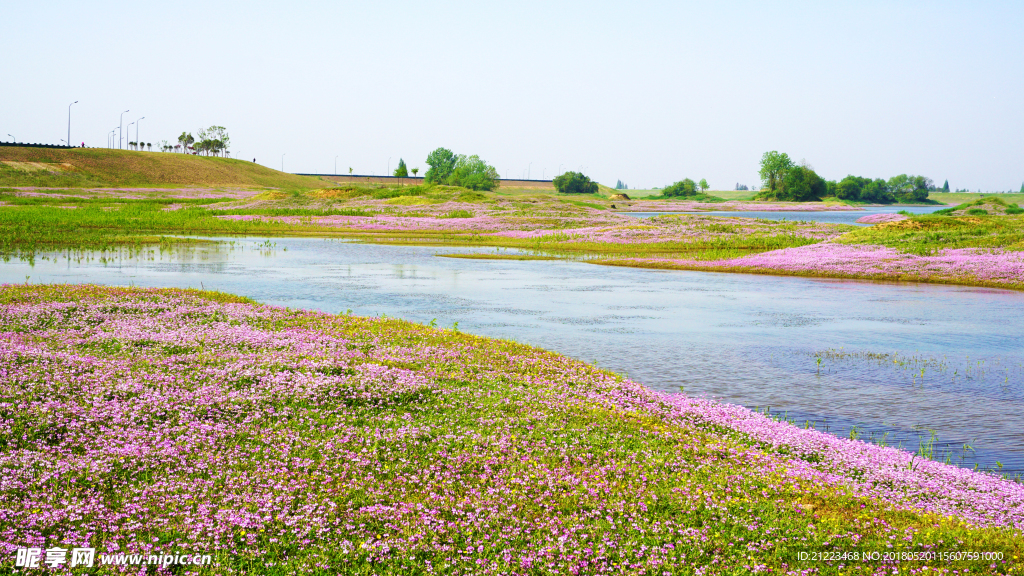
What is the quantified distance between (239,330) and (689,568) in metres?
15.2

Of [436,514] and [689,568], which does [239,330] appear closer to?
[436,514]

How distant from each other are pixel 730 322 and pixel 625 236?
42557 mm

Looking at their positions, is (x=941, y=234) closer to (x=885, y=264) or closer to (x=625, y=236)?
(x=885, y=264)

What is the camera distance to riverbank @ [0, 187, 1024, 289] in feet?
151

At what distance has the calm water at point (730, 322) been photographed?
1688cm

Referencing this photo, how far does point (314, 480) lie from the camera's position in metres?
9.95

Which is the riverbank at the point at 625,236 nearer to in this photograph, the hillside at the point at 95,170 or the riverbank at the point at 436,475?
the riverbank at the point at 436,475

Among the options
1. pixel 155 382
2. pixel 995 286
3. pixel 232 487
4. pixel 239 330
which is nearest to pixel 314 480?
pixel 232 487

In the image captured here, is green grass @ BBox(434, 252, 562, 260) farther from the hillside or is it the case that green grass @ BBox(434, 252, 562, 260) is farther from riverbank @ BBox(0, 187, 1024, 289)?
the hillside

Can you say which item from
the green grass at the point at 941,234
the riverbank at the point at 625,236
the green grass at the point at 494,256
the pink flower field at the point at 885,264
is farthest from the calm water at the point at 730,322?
the green grass at the point at 941,234

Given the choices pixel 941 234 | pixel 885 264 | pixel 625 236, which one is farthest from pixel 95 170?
pixel 885 264

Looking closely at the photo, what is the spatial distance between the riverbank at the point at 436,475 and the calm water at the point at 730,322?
3.54 m

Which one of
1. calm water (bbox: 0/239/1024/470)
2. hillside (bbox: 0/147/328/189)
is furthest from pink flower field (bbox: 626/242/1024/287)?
hillside (bbox: 0/147/328/189)

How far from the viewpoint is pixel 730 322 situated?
27.7 metres
